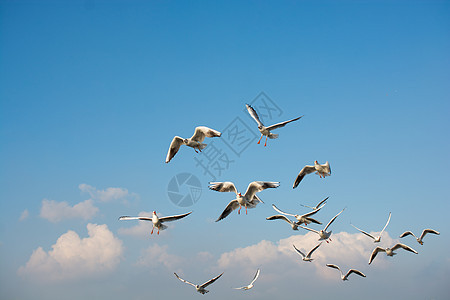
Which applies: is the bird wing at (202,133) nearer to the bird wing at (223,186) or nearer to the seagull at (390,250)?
the bird wing at (223,186)

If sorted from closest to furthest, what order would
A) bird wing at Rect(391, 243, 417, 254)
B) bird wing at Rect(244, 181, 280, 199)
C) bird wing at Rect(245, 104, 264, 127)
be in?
1. bird wing at Rect(244, 181, 280, 199)
2. bird wing at Rect(245, 104, 264, 127)
3. bird wing at Rect(391, 243, 417, 254)

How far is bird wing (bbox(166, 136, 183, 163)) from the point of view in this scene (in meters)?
39.7

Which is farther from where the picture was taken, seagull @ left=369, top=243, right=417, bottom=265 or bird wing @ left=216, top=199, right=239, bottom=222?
seagull @ left=369, top=243, right=417, bottom=265

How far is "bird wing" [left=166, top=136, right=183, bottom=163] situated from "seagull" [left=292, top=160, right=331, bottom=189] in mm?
13467

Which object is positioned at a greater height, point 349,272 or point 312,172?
point 312,172

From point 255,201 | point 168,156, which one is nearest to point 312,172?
point 255,201

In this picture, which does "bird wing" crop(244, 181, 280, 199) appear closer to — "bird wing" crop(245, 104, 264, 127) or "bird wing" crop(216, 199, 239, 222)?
"bird wing" crop(216, 199, 239, 222)

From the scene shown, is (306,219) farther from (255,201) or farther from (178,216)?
(178,216)

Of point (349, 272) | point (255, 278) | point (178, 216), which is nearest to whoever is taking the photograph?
point (178, 216)

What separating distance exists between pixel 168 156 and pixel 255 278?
17886 millimetres

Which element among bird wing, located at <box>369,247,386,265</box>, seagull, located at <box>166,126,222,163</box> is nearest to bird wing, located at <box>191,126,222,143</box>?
seagull, located at <box>166,126,222,163</box>

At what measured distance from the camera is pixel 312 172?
143 feet

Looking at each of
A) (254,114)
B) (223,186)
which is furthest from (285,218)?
(254,114)

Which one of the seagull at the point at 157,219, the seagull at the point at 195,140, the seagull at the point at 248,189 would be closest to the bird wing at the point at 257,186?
the seagull at the point at 248,189
